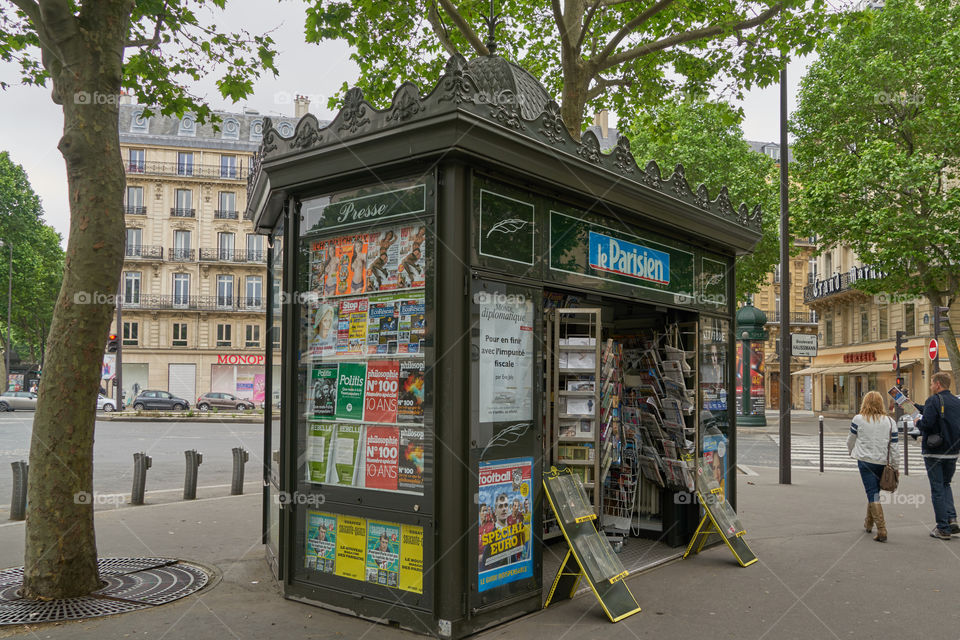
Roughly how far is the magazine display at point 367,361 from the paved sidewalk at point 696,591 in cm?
82

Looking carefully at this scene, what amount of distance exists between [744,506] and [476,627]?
23.0 feet

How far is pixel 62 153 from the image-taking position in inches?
243

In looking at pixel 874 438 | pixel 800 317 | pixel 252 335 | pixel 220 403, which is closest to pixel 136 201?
pixel 252 335

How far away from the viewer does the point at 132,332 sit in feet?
164

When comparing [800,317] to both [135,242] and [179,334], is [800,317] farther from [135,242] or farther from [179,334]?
[135,242]

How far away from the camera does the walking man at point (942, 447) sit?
28.3ft

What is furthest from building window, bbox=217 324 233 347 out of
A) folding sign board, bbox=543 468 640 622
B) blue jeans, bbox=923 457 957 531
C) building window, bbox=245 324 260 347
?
folding sign board, bbox=543 468 640 622

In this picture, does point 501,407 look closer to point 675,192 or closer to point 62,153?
point 675,192

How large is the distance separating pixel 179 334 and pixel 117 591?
4752cm

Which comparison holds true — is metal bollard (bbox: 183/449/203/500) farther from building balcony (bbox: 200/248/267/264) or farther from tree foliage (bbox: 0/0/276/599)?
building balcony (bbox: 200/248/267/264)

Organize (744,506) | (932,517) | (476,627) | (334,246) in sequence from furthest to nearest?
(744,506), (932,517), (334,246), (476,627)

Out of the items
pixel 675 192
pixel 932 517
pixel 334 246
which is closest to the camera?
pixel 334 246

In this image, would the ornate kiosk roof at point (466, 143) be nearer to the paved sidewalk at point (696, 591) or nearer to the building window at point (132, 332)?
the paved sidewalk at point (696, 591)

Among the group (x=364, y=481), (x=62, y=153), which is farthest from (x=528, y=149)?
(x=62, y=153)
